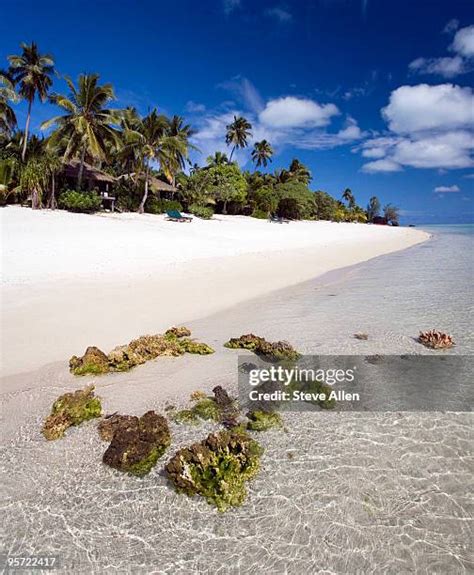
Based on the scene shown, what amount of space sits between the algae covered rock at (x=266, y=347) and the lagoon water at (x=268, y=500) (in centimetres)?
102

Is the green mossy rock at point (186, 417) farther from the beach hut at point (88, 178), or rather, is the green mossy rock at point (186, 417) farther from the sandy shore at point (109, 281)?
the beach hut at point (88, 178)

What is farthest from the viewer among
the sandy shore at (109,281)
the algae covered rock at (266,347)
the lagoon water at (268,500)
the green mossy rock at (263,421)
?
the sandy shore at (109,281)

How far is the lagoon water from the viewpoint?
8.23 feet

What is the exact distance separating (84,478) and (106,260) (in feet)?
33.4

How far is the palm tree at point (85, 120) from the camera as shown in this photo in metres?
26.5

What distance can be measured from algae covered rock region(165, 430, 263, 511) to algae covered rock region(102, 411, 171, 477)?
0.24m

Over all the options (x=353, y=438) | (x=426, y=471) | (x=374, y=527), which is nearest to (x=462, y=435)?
(x=426, y=471)

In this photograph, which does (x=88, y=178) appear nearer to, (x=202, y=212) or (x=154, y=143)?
(x=154, y=143)

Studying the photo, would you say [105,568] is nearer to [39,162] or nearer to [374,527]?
[374,527]

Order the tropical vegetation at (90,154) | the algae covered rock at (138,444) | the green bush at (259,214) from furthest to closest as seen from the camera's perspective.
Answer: the green bush at (259,214) → the tropical vegetation at (90,154) → the algae covered rock at (138,444)

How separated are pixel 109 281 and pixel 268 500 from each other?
8.24 m

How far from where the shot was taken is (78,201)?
26.6 meters

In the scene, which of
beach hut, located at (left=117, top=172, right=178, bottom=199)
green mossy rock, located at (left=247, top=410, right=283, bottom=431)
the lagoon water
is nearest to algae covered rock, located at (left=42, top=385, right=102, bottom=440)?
the lagoon water

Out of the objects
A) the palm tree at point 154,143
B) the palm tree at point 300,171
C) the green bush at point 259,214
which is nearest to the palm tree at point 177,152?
the palm tree at point 154,143
